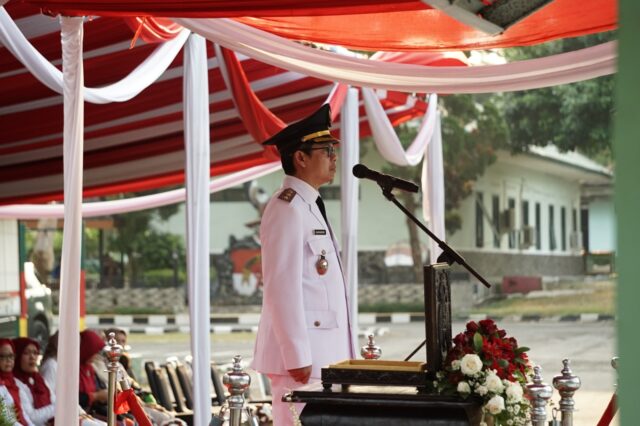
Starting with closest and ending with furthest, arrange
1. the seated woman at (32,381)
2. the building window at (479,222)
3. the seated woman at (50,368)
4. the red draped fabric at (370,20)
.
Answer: the red draped fabric at (370,20) → the seated woman at (32,381) → the seated woman at (50,368) → the building window at (479,222)

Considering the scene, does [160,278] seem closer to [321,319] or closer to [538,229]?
[538,229]

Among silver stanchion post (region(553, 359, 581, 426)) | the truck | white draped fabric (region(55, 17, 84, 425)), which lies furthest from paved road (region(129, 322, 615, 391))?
silver stanchion post (region(553, 359, 581, 426))

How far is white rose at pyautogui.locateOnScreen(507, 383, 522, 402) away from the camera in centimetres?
301

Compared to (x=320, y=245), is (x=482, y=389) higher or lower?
lower

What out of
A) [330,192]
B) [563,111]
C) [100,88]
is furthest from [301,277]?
[330,192]

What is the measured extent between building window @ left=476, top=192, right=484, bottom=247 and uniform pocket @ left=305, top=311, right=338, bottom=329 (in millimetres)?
23961

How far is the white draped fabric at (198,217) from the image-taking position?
5.71 meters

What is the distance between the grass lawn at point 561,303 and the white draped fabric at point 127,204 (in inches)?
541

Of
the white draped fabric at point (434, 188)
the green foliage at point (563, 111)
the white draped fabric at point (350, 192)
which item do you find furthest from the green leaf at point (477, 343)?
the green foliage at point (563, 111)

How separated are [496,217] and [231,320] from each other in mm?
7781

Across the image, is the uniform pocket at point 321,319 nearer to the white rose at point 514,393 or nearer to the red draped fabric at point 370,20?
the white rose at point 514,393

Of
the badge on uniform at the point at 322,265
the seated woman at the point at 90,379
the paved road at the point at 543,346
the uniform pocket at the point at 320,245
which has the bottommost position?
the paved road at the point at 543,346

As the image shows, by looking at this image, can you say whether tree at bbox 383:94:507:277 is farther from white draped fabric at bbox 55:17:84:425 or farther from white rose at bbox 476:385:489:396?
white rose at bbox 476:385:489:396

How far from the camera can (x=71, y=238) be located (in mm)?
4766
